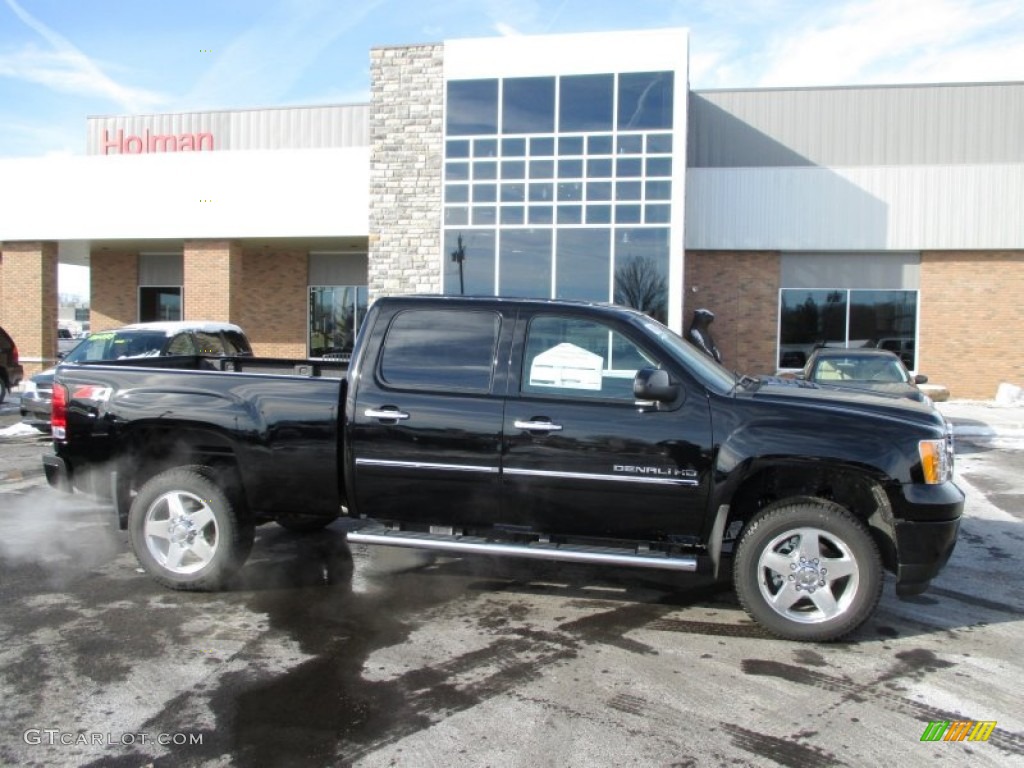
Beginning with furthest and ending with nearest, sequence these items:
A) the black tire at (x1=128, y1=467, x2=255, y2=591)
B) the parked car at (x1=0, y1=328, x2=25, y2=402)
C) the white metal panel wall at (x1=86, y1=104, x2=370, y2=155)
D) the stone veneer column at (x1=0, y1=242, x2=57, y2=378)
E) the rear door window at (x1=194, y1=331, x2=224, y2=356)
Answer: the stone veneer column at (x1=0, y1=242, x2=57, y2=378) → the white metal panel wall at (x1=86, y1=104, x2=370, y2=155) → the parked car at (x1=0, y1=328, x2=25, y2=402) → the rear door window at (x1=194, y1=331, x2=224, y2=356) → the black tire at (x1=128, y1=467, x2=255, y2=591)

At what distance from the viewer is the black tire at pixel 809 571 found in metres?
4.32

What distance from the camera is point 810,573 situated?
438 cm

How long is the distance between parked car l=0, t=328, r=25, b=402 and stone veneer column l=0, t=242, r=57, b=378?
818cm

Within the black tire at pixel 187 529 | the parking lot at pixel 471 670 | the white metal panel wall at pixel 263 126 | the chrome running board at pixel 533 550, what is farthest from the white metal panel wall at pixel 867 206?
the black tire at pixel 187 529

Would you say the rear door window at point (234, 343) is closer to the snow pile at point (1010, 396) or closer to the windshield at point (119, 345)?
the windshield at point (119, 345)

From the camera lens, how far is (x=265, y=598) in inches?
199

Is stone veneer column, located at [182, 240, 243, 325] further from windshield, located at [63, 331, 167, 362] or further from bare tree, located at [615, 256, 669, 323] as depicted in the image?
bare tree, located at [615, 256, 669, 323]

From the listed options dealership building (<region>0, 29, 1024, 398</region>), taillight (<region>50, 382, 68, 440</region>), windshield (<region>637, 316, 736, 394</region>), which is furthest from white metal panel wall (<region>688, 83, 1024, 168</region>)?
taillight (<region>50, 382, 68, 440</region>)

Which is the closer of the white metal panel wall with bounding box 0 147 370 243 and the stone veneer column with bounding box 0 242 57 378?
the white metal panel wall with bounding box 0 147 370 243

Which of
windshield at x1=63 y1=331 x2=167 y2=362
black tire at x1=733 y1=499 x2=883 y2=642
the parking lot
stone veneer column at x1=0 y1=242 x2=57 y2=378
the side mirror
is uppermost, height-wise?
stone veneer column at x1=0 y1=242 x2=57 y2=378

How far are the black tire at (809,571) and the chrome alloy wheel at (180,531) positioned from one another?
128 inches

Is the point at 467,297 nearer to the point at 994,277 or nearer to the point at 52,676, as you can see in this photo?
the point at 52,676

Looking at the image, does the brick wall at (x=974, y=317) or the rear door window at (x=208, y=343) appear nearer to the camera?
the rear door window at (x=208, y=343)

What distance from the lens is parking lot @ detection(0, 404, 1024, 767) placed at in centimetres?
327
